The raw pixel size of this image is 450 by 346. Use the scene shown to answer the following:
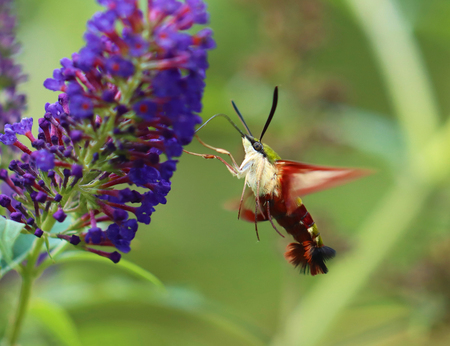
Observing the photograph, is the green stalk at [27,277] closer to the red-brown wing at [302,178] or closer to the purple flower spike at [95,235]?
the purple flower spike at [95,235]

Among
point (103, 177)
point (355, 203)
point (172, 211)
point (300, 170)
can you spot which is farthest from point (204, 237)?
point (103, 177)

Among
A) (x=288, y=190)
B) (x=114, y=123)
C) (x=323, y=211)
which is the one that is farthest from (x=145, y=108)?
(x=323, y=211)

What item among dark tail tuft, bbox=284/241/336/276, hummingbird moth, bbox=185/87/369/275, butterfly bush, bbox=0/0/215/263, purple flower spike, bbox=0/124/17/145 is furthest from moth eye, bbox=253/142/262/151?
purple flower spike, bbox=0/124/17/145

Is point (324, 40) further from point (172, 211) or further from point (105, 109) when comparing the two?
point (172, 211)

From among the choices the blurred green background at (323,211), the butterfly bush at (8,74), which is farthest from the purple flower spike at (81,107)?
the blurred green background at (323,211)

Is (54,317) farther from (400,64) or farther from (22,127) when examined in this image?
(400,64)
